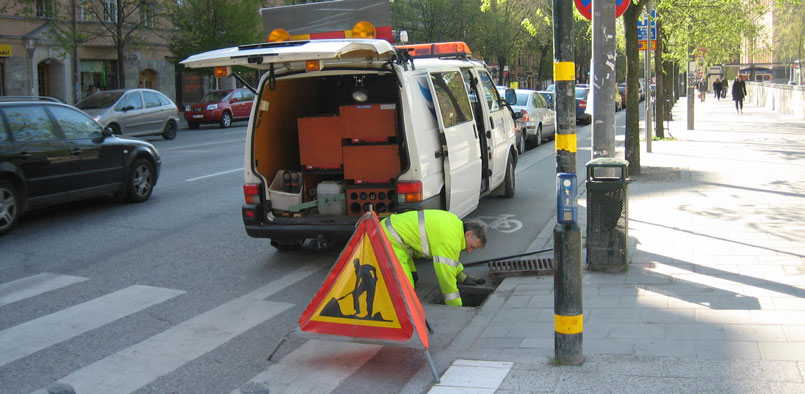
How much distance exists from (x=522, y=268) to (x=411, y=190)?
1285 mm

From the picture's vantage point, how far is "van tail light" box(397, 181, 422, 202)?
24.0 feet

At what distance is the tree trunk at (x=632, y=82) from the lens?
40.6 ft

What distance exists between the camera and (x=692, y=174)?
13266 mm

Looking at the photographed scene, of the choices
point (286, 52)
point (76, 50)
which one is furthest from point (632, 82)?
point (76, 50)

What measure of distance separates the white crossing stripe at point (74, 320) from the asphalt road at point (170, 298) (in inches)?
0.6

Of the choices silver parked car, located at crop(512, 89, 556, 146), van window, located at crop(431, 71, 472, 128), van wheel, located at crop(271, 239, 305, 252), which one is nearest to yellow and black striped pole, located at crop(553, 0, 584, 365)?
van window, located at crop(431, 71, 472, 128)

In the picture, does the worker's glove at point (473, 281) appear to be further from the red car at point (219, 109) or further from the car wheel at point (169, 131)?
the red car at point (219, 109)

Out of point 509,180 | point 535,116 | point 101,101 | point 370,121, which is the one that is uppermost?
point 101,101

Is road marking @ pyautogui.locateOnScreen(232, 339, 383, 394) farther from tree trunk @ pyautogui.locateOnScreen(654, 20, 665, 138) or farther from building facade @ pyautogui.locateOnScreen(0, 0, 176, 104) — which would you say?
building facade @ pyautogui.locateOnScreen(0, 0, 176, 104)

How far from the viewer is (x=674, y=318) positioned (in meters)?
5.61

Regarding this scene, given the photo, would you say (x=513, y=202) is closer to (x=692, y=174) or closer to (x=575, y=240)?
(x=692, y=174)

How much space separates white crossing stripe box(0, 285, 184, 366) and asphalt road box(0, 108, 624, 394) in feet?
0.05

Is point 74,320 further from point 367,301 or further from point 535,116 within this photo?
point 535,116

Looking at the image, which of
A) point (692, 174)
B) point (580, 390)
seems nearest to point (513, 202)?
point (692, 174)
